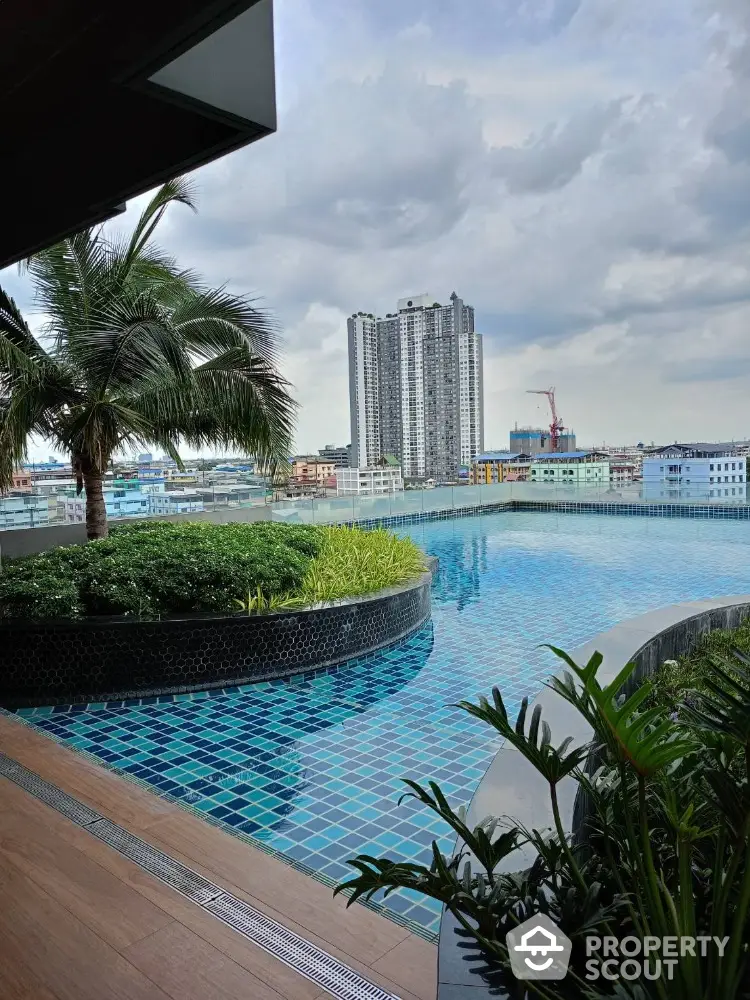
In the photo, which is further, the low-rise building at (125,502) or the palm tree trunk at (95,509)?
the low-rise building at (125,502)

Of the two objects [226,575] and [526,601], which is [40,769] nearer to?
[226,575]

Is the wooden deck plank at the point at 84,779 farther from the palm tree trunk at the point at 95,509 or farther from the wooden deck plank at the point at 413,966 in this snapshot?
the palm tree trunk at the point at 95,509

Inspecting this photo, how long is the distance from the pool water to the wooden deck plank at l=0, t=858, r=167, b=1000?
97 centimetres

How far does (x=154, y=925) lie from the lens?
2.40m

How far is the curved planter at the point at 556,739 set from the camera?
4.95 feet

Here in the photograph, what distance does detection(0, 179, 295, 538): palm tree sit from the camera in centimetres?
658

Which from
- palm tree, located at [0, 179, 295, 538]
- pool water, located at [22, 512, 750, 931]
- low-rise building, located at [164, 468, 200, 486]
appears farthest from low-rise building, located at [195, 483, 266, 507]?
pool water, located at [22, 512, 750, 931]

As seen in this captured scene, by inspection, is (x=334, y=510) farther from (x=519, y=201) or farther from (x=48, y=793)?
(x=519, y=201)

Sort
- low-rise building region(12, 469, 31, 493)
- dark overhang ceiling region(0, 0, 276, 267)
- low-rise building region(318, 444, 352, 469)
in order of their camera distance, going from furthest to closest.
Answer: low-rise building region(318, 444, 352, 469) → low-rise building region(12, 469, 31, 493) → dark overhang ceiling region(0, 0, 276, 267)

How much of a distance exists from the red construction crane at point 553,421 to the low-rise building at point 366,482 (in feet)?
77.6

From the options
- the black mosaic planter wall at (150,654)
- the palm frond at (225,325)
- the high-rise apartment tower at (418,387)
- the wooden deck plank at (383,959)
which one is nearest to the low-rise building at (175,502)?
the palm frond at (225,325)

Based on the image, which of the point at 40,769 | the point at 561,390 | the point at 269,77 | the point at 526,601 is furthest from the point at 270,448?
the point at 561,390

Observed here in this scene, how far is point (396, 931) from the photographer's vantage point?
243 cm

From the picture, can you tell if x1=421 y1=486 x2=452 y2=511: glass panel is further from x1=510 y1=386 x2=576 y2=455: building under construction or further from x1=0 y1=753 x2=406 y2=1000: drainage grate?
x1=510 y1=386 x2=576 y2=455: building under construction
